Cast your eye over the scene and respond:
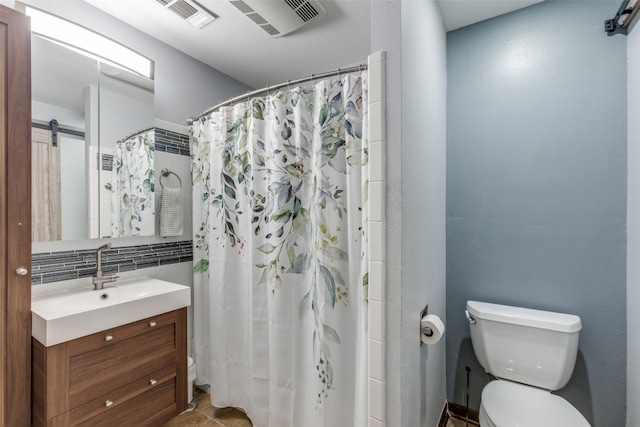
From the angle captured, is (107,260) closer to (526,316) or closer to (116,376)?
(116,376)

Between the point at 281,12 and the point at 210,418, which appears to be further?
the point at 210,418

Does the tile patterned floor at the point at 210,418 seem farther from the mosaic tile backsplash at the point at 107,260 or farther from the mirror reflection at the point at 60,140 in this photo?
the mirror reflection at the point at 60,140

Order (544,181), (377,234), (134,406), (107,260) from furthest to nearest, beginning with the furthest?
(107,260), (544,181), (134,406), (377,234)

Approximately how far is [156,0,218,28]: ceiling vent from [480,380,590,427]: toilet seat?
8.14 ft

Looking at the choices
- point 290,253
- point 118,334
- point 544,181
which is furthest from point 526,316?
point 118,334

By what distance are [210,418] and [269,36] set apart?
247 centimetres

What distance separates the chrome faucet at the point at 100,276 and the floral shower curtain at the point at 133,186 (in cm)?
10

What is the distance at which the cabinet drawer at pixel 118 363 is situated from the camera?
1.17 meters

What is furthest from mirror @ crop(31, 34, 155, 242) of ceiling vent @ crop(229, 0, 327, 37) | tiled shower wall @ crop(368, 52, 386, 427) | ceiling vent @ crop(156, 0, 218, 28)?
tiled shower wall @ crop(368, 52, 386, 427)

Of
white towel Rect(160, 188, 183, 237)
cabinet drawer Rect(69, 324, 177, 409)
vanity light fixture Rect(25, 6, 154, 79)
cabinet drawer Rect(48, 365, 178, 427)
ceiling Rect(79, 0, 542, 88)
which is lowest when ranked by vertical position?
cabinet drawer Rect(48, 365, 178, 427)

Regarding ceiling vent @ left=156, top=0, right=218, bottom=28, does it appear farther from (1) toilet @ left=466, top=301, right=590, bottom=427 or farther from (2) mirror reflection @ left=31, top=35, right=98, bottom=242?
(1) toilet @ left=466, top=301, right=590, bottom=427

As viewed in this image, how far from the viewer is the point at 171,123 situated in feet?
6.37

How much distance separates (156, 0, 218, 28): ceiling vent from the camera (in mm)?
1488

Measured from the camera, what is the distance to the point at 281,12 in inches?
60.1
